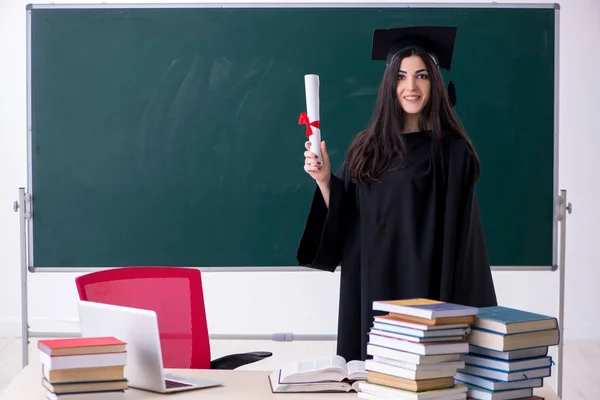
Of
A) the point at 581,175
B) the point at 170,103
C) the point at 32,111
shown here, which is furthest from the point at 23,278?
the point at 581,175

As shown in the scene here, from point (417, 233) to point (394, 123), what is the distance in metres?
0.40

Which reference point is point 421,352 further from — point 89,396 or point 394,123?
point 394,123

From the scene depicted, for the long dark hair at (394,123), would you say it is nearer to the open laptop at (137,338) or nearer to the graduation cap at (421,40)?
the graduation cap at (421,40)

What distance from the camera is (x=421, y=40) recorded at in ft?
9.48

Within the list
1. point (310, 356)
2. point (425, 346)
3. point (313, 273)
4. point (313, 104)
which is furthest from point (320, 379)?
point (313, 273)

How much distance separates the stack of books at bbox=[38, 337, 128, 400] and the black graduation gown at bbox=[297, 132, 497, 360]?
3.45ft

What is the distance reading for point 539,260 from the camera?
4133 millimetres

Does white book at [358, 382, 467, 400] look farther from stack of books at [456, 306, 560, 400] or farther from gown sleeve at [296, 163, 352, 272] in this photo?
gown sleeve at [296, 163, 352, 272]

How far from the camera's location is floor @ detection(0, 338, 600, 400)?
5.05 m

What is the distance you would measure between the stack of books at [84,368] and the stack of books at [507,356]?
32.8 inches

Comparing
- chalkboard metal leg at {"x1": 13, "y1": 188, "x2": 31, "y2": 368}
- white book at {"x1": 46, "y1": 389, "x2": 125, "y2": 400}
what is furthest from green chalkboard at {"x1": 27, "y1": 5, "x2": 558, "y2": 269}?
white book at {"x1": 46, "y1": 389, "x2": 125, "y2": 400}

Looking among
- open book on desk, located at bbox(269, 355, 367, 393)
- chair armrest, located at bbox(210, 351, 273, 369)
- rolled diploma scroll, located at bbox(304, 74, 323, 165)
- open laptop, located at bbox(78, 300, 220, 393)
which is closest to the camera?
open laptop, located at bbox(78, 300, 220, 393)

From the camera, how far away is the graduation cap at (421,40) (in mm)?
2867

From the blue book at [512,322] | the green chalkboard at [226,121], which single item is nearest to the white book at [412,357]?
the blue book at [512,322]
